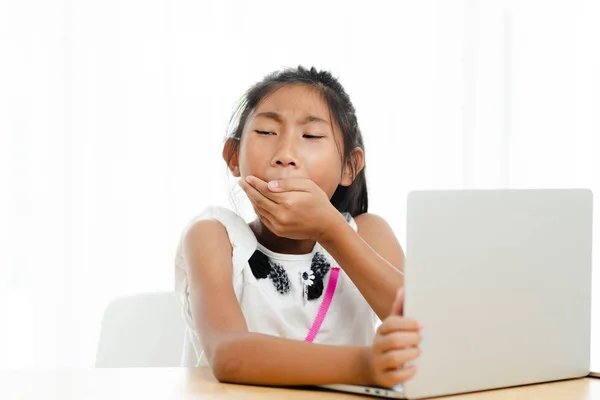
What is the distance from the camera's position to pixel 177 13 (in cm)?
306

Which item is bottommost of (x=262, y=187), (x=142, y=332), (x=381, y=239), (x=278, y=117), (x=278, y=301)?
(x=142, y=332)

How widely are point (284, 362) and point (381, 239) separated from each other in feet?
2.00

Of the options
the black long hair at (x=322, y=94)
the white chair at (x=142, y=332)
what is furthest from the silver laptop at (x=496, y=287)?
the white chair at (x=142, y=332)

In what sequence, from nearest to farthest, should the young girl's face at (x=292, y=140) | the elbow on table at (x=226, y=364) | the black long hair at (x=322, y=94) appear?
1. the elbow on table at (x=226, y=364)
2. the young girl's face at (x=292, y=140)
3. the black long hair at (x=322, y=94)

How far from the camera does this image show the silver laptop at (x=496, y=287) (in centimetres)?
89

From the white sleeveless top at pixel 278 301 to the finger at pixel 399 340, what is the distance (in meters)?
0.53

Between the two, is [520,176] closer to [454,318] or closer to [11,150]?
[11,150]

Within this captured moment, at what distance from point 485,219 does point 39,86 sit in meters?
2.33

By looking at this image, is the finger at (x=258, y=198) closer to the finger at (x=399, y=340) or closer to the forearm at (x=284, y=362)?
the forearm at (x=284, y=362)

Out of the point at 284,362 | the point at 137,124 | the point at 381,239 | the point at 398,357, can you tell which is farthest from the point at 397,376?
the point at 137,124

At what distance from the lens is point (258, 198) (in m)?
1.26

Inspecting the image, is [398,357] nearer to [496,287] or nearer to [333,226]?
[496,287]

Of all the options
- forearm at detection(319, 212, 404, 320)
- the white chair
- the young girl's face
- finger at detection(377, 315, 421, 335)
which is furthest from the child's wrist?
the white chair

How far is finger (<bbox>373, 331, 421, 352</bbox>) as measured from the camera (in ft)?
2.85
